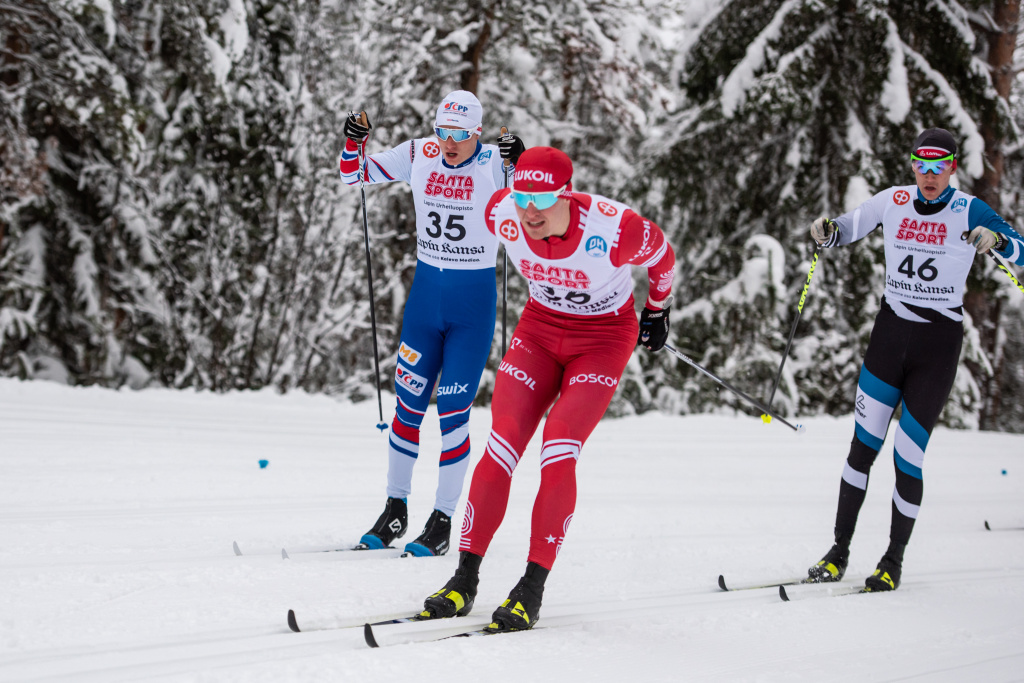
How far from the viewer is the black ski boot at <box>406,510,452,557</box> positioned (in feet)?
12.7

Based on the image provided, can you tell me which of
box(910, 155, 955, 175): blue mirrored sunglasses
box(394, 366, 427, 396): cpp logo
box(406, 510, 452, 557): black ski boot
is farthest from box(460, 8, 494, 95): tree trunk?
box(406, 510, 452, 557): black ski boot

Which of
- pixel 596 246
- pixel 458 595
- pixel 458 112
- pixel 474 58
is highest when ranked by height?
pixel 474 58

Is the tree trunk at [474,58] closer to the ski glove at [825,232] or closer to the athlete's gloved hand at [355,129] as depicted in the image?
the athlete's gloved hand at [355,129]

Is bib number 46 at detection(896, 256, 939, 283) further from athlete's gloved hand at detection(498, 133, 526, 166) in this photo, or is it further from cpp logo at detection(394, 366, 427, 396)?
cpp logo at detection(394, 366, 427, 396)

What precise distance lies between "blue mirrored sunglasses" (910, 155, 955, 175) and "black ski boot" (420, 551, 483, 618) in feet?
9.31

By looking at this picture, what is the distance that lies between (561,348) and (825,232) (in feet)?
6.20

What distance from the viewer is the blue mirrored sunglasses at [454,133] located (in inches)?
150

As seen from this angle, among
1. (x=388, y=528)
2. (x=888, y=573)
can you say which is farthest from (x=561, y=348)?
(x=888, y=573)

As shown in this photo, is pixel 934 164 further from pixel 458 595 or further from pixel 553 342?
pixel 458 595

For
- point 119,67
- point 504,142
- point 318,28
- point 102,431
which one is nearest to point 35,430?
point 102,431

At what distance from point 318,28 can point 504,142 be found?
23.7 ft

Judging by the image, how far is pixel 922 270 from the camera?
405cm

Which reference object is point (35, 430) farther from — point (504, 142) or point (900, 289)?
point (900, 289)

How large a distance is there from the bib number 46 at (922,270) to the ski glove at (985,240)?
0.73 ft
